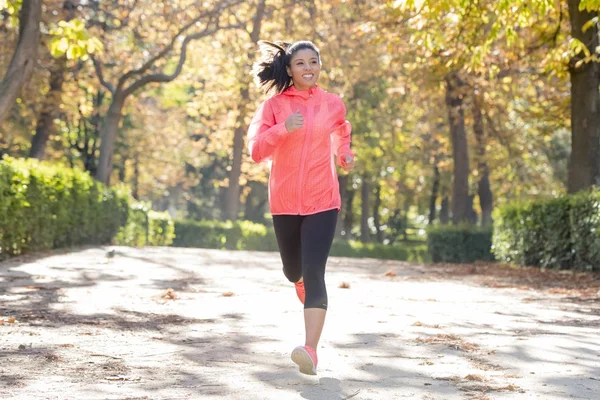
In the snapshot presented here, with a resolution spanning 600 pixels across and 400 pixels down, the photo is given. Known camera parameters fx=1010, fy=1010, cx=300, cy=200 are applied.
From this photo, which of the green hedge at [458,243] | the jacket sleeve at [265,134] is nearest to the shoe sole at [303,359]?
the jacket sleeve at [265,134]

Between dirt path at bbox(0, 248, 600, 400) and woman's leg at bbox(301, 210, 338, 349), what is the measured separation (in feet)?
1.36

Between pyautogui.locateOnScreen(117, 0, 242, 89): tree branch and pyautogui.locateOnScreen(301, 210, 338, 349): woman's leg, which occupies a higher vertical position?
pyautogui.locateOnScreen(117, 0, 242, 89): tree branch

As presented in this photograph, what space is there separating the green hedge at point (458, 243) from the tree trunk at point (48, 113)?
12.2 metres

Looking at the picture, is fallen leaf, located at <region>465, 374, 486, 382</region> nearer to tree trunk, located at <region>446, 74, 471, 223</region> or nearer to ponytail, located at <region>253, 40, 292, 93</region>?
ponytail, located at <region>253, 40, 292, 93</region>

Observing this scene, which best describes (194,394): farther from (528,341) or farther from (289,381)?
(528,341)

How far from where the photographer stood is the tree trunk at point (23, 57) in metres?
16.7

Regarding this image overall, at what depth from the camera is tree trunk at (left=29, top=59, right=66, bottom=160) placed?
102ft

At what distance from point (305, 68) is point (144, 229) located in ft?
90.7

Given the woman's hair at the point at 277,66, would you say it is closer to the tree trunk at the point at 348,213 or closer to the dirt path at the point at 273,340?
the dirt path at the point at 273,340

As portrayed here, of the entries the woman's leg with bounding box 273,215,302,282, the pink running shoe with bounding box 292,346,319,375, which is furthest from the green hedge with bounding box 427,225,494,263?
the pink running shoe with bounding box 292,346,319,375

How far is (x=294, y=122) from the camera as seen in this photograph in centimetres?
620

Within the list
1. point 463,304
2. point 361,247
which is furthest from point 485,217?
point 463,304

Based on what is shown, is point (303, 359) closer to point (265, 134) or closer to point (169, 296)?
point (265, 134)

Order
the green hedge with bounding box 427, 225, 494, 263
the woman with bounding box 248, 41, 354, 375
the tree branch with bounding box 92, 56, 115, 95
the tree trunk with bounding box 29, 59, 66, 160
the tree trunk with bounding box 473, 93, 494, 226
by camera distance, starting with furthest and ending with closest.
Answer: the tree branch with bounding box 92, 56, 115, 95 → the tree trunk with bounding box 473, 93, 494, 226 → the tree trunk with bounding box 29, 59, 66, 160 → the green hedge with bounding box 427, 225, 494, 263 → the woman with bounding box 248, 41, 354, 375
